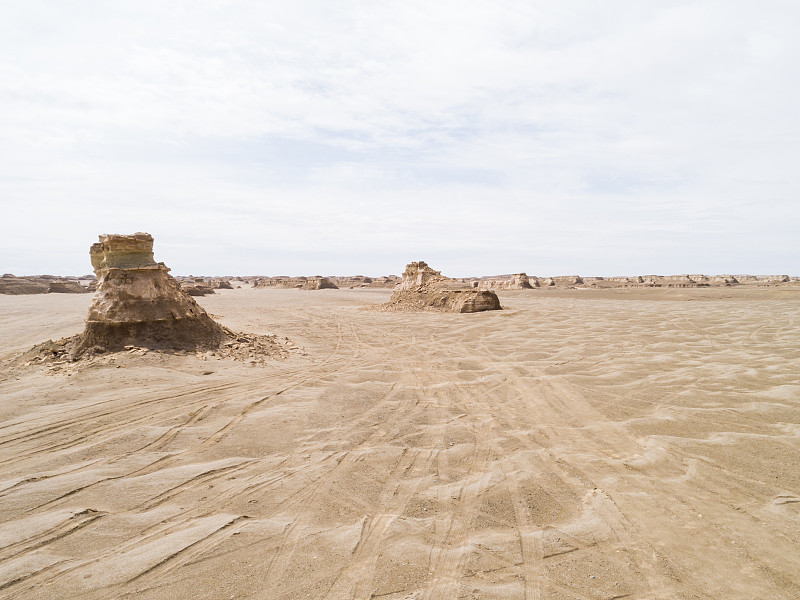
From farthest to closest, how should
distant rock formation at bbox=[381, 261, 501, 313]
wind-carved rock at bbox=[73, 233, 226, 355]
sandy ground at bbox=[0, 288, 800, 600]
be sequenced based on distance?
1. distant rock formation at bbox=[381, 261, 501, 313]
2. wind-carved rock at bbox=[73, 233, 226, 355]
3. sandy ground at bbox=[0, 288, 800, 600]

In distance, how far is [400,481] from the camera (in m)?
3.47

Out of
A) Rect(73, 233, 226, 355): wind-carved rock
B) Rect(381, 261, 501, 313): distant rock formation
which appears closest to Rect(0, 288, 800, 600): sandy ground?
Rect(73, 233, 226, 355): wind-carved rock

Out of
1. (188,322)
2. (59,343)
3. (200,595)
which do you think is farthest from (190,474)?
(59,343)

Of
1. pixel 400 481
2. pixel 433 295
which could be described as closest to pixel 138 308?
pixel 400 481

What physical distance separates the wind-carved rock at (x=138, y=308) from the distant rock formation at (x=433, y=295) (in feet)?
34.3

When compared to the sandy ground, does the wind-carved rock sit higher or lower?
higher

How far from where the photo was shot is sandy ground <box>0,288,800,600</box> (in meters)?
2.34

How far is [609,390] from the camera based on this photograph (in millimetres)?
6004

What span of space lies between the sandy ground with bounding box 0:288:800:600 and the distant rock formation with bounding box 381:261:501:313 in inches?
365

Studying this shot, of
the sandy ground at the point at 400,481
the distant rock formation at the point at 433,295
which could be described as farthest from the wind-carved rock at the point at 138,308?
the distant rock formation at the point at 433,295

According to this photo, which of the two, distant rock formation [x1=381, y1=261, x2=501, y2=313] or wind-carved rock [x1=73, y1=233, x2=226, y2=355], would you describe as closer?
wind-carved rock [x1=73, y1=233, x2=226, y2=355]

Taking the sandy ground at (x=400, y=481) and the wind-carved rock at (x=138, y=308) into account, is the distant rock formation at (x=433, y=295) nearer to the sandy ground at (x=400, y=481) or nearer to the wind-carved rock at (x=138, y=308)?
the sandy ground at (x=400, y=481)

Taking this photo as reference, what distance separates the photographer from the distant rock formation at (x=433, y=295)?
1652 centimetres

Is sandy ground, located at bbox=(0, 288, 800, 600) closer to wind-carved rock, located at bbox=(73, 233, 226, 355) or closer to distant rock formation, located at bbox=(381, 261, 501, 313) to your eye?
wind-carved rock, located at bbox=(73, 233, 226, 355)
